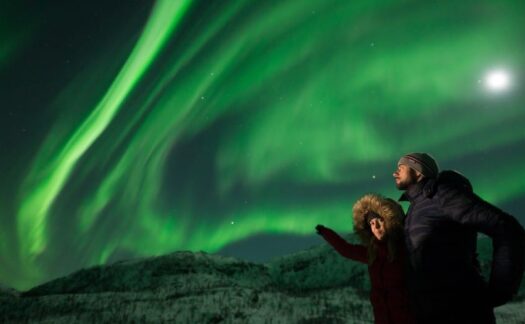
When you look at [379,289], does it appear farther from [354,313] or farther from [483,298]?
[354,313]

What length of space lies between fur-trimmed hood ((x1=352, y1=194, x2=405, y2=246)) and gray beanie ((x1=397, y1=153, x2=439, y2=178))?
475mm

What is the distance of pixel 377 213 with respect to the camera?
3689 millimetres

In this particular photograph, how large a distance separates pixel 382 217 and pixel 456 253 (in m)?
0.88

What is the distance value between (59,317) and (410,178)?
56.9 ft

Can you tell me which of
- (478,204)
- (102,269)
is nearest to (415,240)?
(478,204)

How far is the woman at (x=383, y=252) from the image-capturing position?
3395mm

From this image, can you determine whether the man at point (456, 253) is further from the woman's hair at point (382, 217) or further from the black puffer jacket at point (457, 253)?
the woman's hair at point (382, 217)

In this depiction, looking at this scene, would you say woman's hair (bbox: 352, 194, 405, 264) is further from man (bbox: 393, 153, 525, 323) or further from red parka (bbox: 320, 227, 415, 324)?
man (bbox: 393, 153, 525, 323)

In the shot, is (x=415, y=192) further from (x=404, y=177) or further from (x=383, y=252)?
(x=383, y=252)

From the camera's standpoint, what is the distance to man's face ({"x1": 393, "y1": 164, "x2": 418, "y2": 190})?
3377 mm

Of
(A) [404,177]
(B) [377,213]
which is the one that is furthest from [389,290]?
(A) [404,177]

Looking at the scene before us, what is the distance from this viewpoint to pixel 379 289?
138 inches

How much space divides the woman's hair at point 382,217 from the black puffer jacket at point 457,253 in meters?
0.40

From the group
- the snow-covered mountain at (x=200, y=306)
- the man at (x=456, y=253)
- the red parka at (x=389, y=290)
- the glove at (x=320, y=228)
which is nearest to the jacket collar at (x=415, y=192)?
the man at (x=456, y=253)
